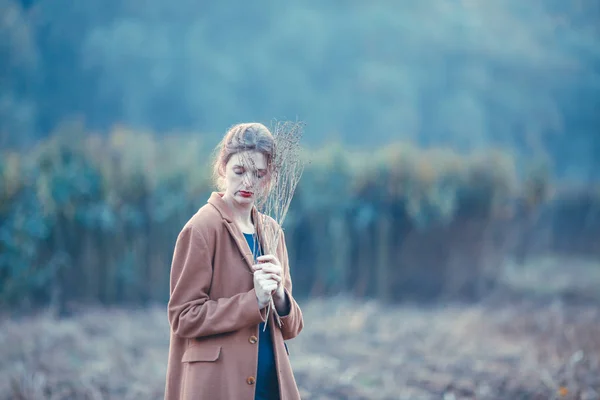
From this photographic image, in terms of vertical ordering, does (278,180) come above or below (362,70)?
below

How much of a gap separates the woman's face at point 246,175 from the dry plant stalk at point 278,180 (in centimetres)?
4

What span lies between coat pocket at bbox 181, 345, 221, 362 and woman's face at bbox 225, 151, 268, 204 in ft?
1.68

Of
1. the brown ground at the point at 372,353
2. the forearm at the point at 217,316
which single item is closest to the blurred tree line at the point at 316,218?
the brown ground at the point at 372,353

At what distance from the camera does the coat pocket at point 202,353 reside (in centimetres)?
201

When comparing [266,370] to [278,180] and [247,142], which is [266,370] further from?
[247,142]

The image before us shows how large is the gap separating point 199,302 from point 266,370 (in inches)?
14.3

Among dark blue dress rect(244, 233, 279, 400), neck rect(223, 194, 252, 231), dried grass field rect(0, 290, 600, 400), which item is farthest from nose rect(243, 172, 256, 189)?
dried grass field rect(0, 290, 600, 400)

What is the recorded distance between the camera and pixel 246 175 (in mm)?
2104

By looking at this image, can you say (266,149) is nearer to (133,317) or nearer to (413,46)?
(133,317)

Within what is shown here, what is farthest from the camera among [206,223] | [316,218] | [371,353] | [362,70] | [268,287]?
[362,70]

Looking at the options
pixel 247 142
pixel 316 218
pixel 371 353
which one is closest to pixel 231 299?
pixel 247 142

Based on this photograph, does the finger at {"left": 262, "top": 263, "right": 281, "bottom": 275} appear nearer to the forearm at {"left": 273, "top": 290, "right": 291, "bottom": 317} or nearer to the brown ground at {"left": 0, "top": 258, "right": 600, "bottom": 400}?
the forearm at {"left": 273, "top": 290, "right": 291, "bottom": 317}

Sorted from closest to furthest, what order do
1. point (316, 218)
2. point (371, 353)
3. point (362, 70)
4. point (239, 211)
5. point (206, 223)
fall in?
point (206, 223)
point (239, 211)
point (371, 353)
point (316, 218)
point (362, 70)

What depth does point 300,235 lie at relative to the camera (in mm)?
6984
